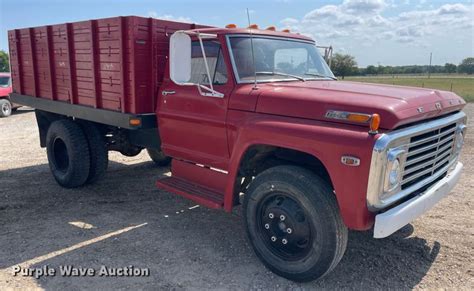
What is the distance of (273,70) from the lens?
4.29 meters

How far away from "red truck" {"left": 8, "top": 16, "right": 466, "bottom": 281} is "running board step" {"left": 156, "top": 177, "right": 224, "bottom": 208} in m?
0.02

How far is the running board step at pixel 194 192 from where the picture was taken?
4105 millimetres

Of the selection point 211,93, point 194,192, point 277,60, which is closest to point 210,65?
point 211,93

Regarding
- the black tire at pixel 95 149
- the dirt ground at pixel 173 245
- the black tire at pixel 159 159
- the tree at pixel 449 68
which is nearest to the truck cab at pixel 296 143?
the dirt ground at pixel 173 245

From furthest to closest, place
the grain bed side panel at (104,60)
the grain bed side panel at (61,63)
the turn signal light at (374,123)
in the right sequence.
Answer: the grain bed side panel at (61,63), the grain bed side panel at (104,60), the turn signal light at (374,123)

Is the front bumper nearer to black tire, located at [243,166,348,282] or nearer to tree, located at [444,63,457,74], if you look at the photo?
black tire, located at [243,166,348,282]

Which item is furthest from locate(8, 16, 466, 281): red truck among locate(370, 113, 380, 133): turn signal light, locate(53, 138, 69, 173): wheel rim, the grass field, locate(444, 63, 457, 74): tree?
locate(444, 63, 457, 74): tree

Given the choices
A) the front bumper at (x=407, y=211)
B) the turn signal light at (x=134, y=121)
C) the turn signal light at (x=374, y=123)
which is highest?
the turn signal light at (x=374, y=123)

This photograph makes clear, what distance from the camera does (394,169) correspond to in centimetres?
307

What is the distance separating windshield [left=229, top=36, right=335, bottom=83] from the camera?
413cm

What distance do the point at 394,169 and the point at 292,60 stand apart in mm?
2022

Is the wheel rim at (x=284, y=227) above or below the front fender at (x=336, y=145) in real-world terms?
below

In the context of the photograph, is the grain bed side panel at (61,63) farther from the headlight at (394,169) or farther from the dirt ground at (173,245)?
the headlight at (394,169)

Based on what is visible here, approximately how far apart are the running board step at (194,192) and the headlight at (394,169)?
64.4 inches
